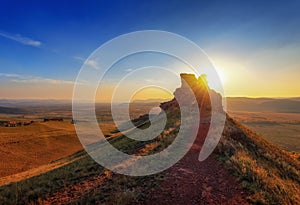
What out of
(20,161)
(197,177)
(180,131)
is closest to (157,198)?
(197,177)

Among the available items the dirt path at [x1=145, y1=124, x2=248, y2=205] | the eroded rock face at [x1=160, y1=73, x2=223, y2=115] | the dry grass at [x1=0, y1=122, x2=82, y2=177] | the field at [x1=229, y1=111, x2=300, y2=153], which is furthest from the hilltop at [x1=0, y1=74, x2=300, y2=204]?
the field at [x1=229, y1=111, x2=300, y2=153]

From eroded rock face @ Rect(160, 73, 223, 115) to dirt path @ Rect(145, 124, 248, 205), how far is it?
39.7ft

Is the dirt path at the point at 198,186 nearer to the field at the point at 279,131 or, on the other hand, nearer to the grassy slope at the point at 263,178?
the grassy slope at the point at 263,178

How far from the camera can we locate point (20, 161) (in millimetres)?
27094

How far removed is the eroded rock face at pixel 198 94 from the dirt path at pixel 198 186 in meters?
12.1

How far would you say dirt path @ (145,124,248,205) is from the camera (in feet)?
23.1

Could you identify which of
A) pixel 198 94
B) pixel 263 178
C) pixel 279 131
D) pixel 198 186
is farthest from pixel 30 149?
pixel 279 131

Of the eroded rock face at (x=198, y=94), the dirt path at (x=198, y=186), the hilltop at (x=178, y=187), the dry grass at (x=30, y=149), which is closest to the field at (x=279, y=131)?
the eroded rock face at (x=198, y=94)

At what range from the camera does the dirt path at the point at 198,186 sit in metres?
7.04

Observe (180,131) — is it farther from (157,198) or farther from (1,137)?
(1,137)

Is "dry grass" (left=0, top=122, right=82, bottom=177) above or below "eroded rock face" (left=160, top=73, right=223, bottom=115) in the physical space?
below

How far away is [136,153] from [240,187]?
5926 mm

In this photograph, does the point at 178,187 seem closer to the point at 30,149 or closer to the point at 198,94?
the point at 198,94

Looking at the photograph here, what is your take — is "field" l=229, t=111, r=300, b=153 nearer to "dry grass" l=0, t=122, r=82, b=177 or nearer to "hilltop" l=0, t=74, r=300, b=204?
"hilltop" l=0, t=74, r=300, b=204
